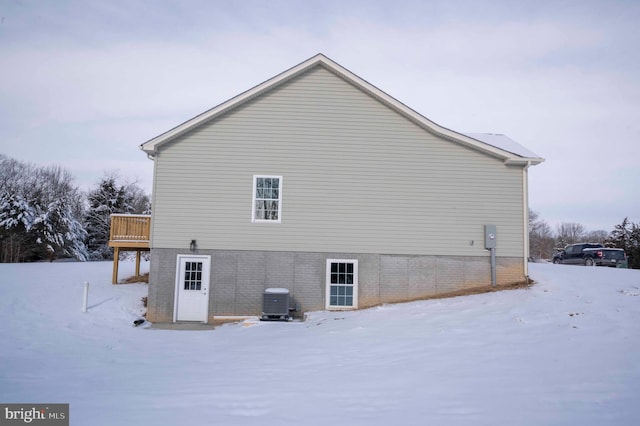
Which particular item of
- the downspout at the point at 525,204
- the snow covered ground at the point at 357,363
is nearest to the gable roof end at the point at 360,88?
the downspout at the point at 525,204

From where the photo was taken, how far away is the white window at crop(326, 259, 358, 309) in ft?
49.9

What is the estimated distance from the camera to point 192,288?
1508cm

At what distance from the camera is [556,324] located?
428 inches

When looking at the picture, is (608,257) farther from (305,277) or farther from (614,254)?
(305,277)

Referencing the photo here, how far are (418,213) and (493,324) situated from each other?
5.07m

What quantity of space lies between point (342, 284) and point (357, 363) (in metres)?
6.48

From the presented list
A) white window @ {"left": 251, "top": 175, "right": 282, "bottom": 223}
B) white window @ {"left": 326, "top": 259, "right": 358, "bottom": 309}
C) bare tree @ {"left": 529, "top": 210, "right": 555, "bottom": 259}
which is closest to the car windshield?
white window @ {"left": 326, "top": 259, "right": 358, "bottom": 309}

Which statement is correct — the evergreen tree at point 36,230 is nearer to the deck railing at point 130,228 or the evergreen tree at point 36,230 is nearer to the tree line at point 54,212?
the tree line at point 54,212

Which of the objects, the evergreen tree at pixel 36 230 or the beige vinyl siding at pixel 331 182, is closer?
the beige vinyl siding at pixel 331 182

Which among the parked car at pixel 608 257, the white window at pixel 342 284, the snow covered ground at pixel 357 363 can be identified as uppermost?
the parked car at pixel 608 257

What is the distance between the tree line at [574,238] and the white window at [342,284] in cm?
2573

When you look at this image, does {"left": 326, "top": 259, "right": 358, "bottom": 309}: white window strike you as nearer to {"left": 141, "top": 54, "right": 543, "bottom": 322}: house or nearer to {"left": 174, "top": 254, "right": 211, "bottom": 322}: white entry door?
{"left": 141, "top": 54, "right": 543, "bottom": 322}: house

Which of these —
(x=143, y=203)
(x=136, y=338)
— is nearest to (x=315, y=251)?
(x=136, y=338)

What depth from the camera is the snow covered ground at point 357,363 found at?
599 cm
